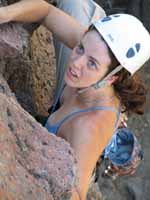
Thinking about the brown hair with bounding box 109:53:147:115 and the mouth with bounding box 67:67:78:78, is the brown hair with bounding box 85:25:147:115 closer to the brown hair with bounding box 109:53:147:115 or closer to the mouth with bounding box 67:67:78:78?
the brown hair with bounding box 109:53:147:115

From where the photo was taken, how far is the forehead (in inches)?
106

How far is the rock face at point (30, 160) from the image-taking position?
192 cm

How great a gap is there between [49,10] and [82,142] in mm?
799

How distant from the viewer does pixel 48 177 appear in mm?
2062

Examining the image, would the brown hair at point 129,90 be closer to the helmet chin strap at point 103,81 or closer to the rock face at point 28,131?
the helmet chin strap at point 103,81

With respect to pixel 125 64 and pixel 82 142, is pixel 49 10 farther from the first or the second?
pixel 82 142

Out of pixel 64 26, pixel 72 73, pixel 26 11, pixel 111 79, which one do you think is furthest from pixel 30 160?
pixel 64 26

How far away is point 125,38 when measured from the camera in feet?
8.97

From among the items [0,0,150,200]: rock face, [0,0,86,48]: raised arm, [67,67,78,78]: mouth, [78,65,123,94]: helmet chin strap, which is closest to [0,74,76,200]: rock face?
[0,0,150,200]: rock face

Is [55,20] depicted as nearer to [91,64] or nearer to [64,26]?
[64,26]

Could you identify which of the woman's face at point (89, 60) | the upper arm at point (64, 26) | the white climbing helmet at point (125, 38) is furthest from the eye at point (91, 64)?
the upper arm at point (64, 26)

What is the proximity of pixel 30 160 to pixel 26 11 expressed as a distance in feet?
3.37

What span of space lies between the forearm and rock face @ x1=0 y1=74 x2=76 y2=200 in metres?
0.58

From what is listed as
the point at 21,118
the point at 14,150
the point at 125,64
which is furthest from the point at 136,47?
the point at 14,150
